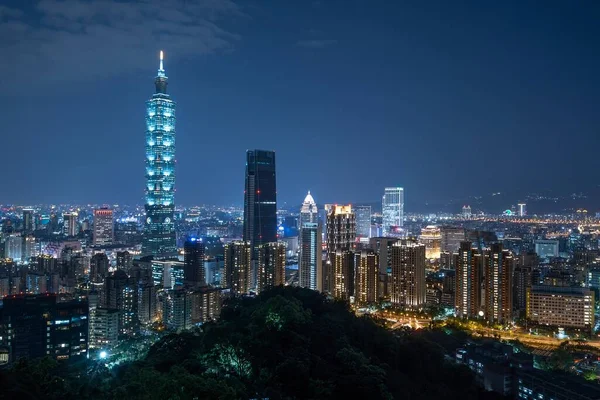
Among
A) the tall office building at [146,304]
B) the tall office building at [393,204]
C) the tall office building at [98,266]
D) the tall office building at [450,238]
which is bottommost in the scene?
the tall office building at [146,304]

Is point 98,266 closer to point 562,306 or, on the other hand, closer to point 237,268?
point 237,268

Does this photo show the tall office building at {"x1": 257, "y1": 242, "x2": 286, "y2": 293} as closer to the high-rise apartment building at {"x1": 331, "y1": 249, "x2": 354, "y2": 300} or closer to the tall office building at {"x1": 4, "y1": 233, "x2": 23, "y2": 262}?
the high-rise apartment building at {"x1": 331, "y1": 249, "x2": 354, "y2": 300}

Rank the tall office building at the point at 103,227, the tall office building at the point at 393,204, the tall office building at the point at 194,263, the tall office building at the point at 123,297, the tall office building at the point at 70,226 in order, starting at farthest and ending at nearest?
the tall office building at the point at 393,204 < the tall office building at the point at 70,226 < the tall office building at the point at 103,227 < the tall office building at the point at 194,263 < the tall office building at the point at 123,297

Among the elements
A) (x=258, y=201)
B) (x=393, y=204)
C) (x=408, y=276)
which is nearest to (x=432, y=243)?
(x=258, y=201)

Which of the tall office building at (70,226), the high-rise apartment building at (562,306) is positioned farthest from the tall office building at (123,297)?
the tall office building at (70,226)

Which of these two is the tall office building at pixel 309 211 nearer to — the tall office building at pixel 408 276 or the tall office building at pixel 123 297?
the tall office building at pixel 408 276

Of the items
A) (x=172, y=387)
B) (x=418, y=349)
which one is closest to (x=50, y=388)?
(x=172, y=387)

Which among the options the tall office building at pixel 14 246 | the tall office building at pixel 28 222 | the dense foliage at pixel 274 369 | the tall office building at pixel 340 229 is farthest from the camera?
the tall office building at pixel 28 222
